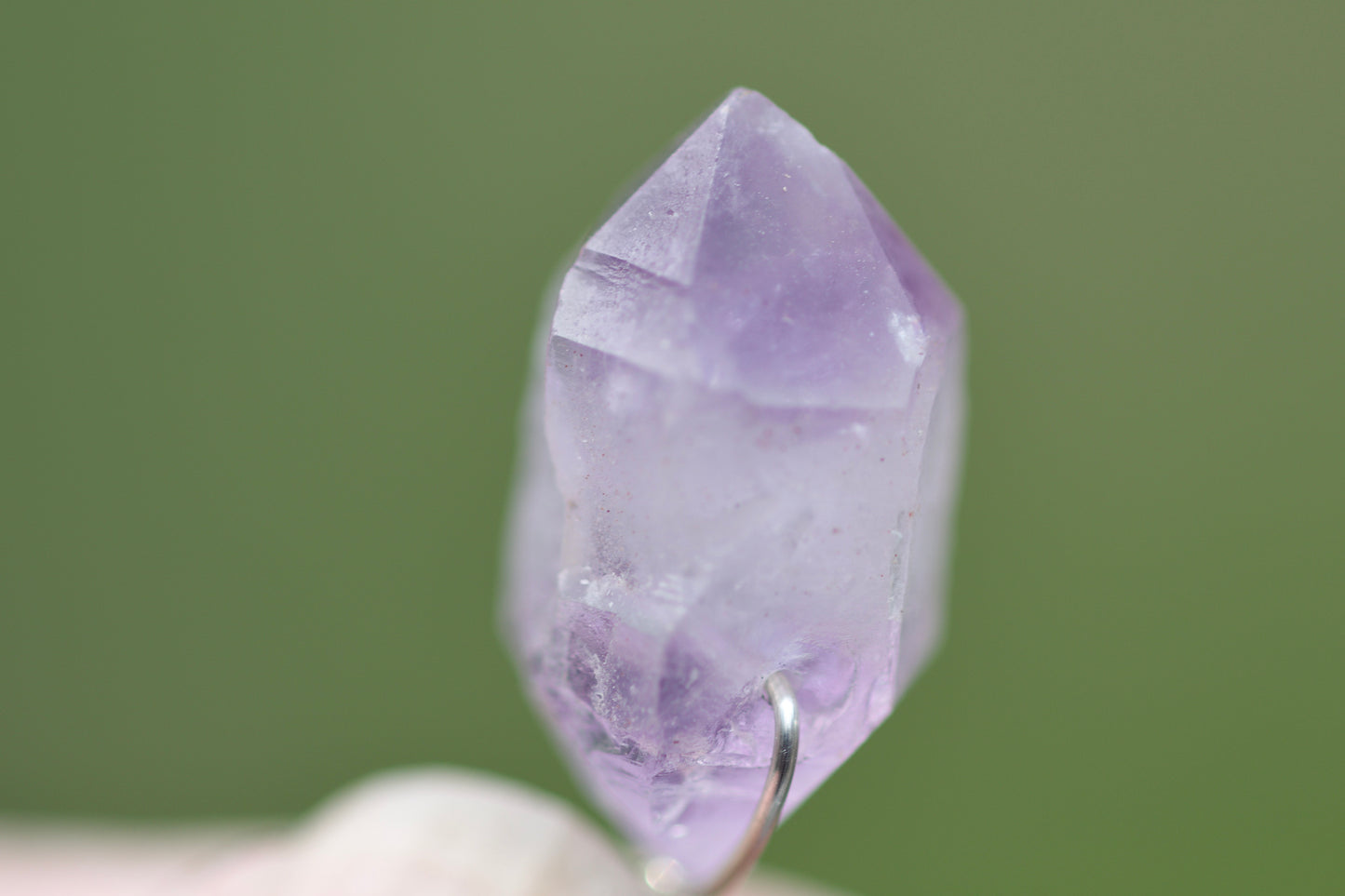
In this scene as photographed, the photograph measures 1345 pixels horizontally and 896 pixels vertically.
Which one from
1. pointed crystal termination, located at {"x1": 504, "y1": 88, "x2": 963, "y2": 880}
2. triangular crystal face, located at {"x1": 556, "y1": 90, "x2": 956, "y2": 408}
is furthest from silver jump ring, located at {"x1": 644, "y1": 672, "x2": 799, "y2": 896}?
triangular crystal face, located at {"x1": 556, "y1": 90, "x2": 956, "y2": 408}

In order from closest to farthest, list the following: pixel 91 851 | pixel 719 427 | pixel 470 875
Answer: pixel 719 427, pixel 470 875, pixel 91 851

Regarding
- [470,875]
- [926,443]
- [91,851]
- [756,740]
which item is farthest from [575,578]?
[91,851]

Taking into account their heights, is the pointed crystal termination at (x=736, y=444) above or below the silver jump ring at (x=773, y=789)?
above

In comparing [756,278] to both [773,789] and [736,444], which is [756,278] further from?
[773,789]

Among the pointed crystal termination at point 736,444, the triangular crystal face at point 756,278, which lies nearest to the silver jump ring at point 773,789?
the pointed crystal termination at point 736,444

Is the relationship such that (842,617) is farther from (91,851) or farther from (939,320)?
(91,851)

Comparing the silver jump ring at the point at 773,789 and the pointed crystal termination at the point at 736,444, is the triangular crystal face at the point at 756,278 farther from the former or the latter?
the silver jump ring at the point at 773,789
